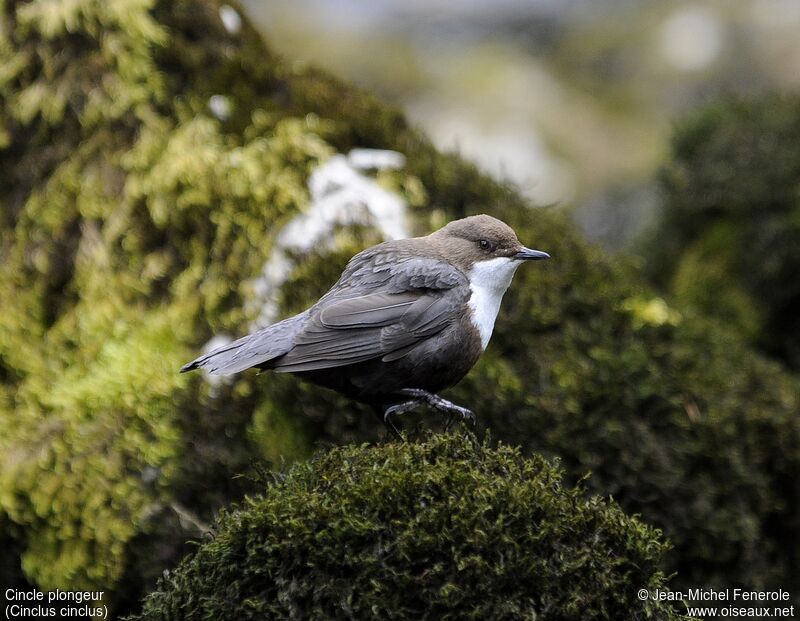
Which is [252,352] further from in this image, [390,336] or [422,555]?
[422,555]

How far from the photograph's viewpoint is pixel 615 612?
2.56m

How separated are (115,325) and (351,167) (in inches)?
59.6

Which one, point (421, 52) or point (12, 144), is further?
point (421, 52)

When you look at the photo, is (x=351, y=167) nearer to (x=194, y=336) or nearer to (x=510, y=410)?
(x=194, y=336)

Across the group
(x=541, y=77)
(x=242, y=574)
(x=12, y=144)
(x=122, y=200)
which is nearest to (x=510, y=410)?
(x=242, y=574)

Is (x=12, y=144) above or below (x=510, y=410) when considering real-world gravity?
above

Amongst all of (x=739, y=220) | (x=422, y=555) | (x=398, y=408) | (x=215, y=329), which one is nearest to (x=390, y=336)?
(x=398, y=408)

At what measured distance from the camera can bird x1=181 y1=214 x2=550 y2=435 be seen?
3307mm

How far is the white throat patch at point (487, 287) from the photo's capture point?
3.55 m

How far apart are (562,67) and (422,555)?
12.8 m

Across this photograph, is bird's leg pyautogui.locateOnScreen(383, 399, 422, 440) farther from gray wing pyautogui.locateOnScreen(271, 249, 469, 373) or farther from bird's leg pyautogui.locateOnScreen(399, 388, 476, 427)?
gray wing pyautogui.locateOnScreen(271, 249, 469, 373)

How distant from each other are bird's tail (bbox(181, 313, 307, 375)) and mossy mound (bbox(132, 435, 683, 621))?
24.3 inches

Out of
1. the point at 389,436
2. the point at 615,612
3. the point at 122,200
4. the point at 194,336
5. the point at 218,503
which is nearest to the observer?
the point at 615,612

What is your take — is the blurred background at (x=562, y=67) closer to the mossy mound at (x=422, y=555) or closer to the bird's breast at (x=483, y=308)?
the bird's breast at (x=483, y=308)
